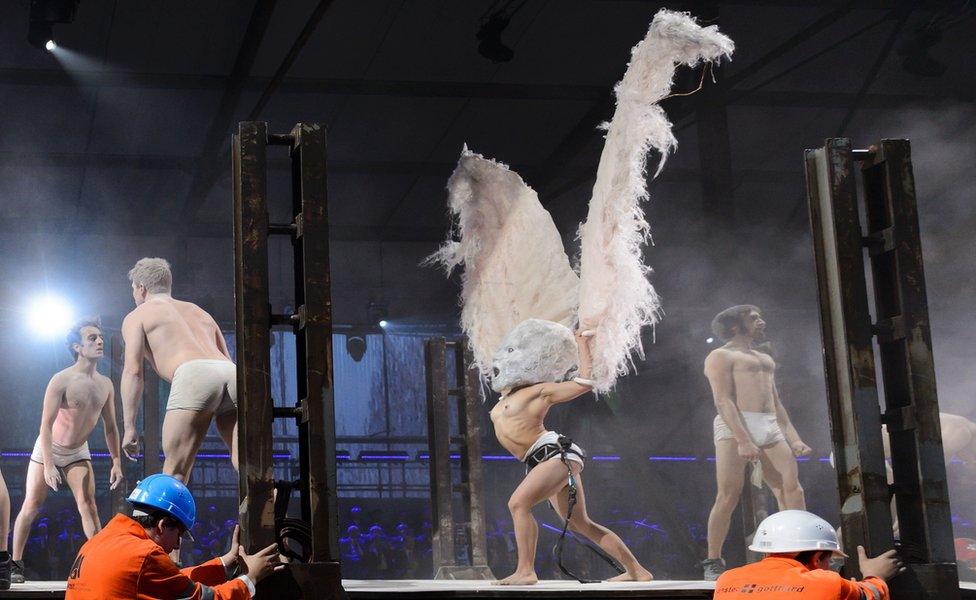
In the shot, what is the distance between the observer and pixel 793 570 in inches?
161

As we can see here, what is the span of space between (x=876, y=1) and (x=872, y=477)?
917 cm

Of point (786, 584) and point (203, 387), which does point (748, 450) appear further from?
point (786, 584)

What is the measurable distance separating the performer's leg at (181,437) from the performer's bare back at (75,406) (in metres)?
2.25

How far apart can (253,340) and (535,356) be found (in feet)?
9.27

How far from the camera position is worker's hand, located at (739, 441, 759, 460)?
8.33m

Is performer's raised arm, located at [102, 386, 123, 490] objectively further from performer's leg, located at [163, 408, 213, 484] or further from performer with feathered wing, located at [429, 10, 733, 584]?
performer with feathered wing, located at [429, 10, 733, 584]

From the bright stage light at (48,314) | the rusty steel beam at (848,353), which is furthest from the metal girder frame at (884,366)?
the bright stage light at (48,314)

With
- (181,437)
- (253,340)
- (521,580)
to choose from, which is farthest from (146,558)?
(521,580)

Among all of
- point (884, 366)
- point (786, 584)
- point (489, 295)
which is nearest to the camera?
point (786, 584)

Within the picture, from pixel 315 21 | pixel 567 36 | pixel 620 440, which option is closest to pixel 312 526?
pixel 315 21

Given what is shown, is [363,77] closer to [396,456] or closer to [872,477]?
[396,456]

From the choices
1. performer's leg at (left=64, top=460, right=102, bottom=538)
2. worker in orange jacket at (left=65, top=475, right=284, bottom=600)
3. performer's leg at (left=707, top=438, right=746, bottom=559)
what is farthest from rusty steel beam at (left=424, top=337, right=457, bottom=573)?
worker in orange jacket at (left=65, top=475, right=284, bottom=600)

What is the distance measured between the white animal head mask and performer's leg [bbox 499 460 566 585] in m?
0.64

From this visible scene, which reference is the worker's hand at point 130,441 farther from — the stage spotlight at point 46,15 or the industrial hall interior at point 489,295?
the stage spotlight at point 46,15
